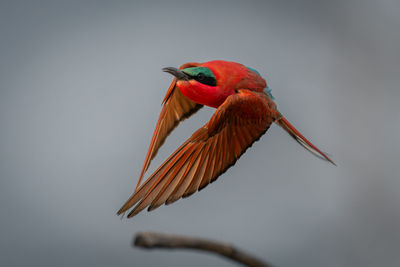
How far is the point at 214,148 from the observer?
37 cm

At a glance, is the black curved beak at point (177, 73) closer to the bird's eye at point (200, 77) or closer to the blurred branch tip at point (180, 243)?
the bird's eye at point (200, 77)

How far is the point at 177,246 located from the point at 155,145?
0.84 feet

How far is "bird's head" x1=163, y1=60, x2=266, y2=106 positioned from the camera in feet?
1.11

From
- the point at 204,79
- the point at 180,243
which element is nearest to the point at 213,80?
the point at 204,79

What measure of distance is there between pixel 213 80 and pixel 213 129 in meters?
0.04

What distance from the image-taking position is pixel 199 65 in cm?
37

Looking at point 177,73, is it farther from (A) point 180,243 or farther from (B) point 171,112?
(A) point 180,243

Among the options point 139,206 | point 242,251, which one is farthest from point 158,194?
point 242,251

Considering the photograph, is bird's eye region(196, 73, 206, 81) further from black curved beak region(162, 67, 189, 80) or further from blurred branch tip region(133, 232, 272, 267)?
blurred branch tip region(133, 232, 272, 267)

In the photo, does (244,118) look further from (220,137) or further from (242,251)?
(242,251)

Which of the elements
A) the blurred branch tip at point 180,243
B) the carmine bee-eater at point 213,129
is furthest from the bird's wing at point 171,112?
the blurred branch tip at point 180,243

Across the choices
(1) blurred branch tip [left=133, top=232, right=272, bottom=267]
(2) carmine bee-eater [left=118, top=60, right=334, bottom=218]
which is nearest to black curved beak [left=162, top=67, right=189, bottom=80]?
(2) carmine bee-eater [left=118, top=60, right=334, bottom=218]

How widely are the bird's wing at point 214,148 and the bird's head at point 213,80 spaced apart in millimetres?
10

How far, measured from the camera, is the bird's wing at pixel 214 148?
13.3 inches
